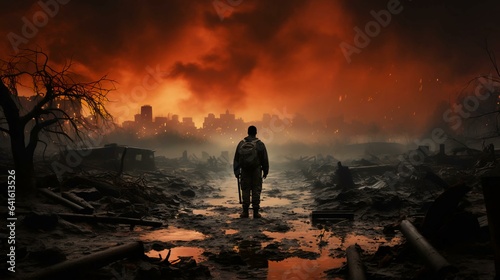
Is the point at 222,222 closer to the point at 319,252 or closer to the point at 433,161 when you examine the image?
the point at 319,252

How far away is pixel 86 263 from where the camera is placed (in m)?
3.51

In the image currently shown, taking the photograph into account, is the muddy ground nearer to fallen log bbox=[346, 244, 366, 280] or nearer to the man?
fallen log bbox=[346, 244, 366, 280]

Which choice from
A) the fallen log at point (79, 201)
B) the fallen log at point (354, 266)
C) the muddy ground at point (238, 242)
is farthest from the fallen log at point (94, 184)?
the fallen log at point (354, 266)

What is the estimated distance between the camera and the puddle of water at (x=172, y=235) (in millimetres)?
6078

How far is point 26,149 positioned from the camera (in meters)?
8.42

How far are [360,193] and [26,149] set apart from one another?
418 inches

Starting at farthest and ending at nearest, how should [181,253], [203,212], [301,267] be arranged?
[203,212] < [181,253] < [301,267]

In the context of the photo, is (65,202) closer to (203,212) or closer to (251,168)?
(203,212)

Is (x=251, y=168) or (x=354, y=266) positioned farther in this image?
(x=251, y=168)

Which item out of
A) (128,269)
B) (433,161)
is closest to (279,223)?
(128,269)

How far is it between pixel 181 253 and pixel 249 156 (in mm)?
4143

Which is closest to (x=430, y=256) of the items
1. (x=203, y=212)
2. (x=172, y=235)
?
(x=172, y=235)

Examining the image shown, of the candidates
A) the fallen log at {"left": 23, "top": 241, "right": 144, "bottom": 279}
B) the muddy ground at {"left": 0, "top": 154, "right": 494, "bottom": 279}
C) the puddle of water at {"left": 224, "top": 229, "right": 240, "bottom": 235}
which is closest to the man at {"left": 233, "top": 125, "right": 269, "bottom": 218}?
the muddy ground at {"left": 0, "top": 154, "right": 494, "bottom": 279}

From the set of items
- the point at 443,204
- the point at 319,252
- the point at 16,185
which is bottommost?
the point at 319,252
